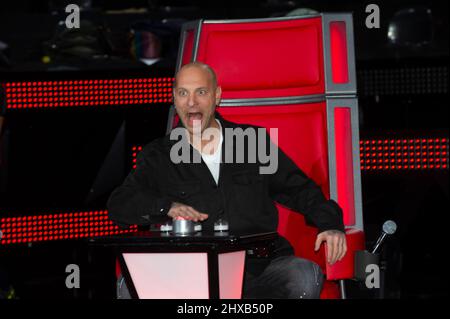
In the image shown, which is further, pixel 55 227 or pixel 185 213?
pixel 55 227

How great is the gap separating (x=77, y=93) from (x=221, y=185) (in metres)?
2.63

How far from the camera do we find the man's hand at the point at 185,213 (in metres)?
2.47

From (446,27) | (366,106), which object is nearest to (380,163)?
(366,106)

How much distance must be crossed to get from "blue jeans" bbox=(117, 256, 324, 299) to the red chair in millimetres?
513

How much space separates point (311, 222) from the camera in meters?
3.00

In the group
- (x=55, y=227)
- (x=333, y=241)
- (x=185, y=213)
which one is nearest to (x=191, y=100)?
(x=185, y=213)

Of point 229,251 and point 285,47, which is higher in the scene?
point 285,47

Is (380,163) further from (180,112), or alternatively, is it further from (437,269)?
(180,112)

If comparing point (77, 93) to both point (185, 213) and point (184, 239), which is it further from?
point (184, 239)

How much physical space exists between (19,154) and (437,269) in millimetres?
2641

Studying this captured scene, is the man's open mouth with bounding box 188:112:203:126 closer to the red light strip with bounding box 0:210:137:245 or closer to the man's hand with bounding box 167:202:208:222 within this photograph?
the man's hand with bounding box 167:202:208:222

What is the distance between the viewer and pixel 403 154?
16.8ft

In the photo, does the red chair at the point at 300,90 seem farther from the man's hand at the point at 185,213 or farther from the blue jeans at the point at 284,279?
the man's hand at the point at 185,213

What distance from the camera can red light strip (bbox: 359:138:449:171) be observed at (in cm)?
513
